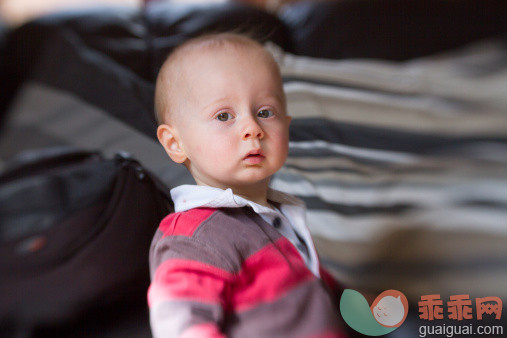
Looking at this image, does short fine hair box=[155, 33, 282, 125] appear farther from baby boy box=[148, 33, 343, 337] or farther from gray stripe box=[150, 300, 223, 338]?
gray stripe box=[150, 300, 223, 338]

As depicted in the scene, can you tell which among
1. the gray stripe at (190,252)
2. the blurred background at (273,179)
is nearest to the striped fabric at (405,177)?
the blurred background at (273,179)

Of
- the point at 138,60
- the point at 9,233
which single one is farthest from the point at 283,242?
the point at 138,60

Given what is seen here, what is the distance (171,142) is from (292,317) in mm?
163

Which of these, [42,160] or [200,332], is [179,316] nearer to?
[200,332]

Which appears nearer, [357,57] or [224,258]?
[224,258]

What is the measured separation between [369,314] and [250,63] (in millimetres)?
220

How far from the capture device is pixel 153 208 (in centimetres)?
A: 34

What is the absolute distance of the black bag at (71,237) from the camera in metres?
0.29

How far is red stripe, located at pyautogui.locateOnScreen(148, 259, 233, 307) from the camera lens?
262mm

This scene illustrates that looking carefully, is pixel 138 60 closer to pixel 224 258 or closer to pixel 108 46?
pixel 108 46

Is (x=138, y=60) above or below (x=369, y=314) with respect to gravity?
above

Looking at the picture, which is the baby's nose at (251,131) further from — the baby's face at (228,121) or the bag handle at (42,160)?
the bag handle at (42,160)

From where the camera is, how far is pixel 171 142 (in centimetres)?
34

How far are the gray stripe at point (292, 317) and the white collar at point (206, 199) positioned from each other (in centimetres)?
7
